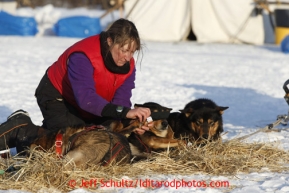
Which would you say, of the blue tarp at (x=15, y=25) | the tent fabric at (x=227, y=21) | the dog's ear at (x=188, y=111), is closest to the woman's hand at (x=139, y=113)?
the dog's ear at (x=188, y=111)

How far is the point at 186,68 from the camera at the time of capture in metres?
11.5

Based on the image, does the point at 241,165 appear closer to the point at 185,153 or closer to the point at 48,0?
the point at 185,153

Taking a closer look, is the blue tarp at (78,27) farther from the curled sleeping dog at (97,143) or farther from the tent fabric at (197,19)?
the curled sleeping dog at (97,143)

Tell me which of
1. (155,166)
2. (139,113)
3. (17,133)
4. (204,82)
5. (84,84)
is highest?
(84,84)

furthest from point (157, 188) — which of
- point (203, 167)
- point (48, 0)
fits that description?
point (48, 0)

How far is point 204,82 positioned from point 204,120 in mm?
4581

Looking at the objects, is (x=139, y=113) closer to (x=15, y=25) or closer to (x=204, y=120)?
(x=204, y=120)

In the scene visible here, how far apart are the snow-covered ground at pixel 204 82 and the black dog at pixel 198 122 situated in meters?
0.33

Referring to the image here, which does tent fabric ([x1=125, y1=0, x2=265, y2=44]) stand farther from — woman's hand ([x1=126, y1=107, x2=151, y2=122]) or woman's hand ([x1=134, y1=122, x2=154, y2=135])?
woman's hand ([x1=126, y1=107, x2=151, y2=122])

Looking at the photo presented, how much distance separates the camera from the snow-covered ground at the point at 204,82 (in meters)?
5.20

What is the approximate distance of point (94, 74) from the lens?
430cm

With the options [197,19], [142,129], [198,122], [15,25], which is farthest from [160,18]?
[142,129]

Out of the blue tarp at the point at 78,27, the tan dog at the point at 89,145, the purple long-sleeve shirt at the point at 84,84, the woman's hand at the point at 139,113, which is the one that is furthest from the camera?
the blue tarp at the point at 78,27

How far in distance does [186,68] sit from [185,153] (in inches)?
290
